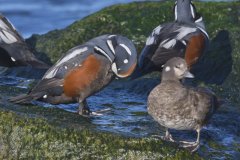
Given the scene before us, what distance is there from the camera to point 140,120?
27.6 ft

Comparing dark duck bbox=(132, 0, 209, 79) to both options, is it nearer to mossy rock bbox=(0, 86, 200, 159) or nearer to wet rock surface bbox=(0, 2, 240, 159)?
wet rock surface bbox=(0, 2, 240, 159)

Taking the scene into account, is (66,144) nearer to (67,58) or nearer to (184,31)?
(67,58)

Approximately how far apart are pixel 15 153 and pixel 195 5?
5990 millimetres

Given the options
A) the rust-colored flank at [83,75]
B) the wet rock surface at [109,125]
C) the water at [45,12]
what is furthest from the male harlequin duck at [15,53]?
the water at [45,12]

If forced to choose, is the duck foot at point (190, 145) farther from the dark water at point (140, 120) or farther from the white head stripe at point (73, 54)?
the white head stripe at point (73, 54)

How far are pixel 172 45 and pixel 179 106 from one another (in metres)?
2.45

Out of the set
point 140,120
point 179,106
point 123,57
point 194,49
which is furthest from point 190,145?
point 194,49

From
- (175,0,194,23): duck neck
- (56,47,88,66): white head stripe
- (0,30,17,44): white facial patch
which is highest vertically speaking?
(0,30,17,44): white facial patch

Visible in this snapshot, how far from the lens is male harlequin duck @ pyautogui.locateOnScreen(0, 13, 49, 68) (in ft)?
31.3

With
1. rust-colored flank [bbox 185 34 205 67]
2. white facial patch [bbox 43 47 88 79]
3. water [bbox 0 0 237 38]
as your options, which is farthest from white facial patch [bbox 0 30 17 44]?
water [bbox 0 0 237 38]

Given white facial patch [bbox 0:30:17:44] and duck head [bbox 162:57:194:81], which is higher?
white facial patch [bbox 0:30:17:44]

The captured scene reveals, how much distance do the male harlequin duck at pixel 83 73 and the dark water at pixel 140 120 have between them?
0.21 m

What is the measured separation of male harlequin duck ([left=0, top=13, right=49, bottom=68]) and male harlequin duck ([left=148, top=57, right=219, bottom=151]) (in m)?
2.07

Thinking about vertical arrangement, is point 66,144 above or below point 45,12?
below
